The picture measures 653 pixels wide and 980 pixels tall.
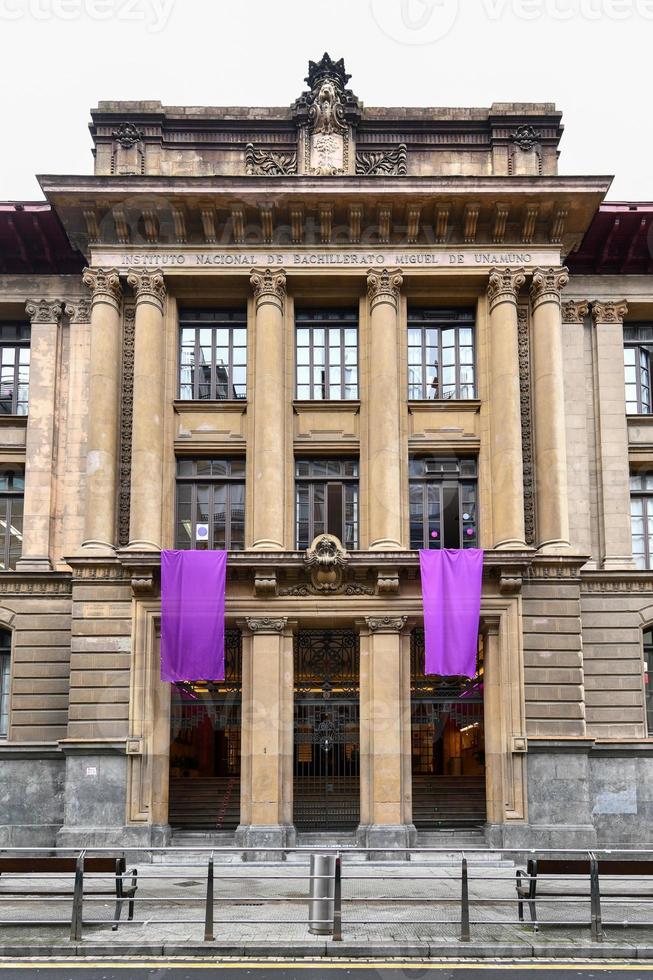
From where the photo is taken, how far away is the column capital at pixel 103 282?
2881cm

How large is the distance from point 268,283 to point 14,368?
26.7 ft

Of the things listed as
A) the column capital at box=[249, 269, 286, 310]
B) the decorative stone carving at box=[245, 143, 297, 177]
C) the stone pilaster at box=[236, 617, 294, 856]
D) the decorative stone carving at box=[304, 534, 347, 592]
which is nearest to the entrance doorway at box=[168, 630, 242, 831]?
the stone pilaster at box=[236, 617, 294, 856]

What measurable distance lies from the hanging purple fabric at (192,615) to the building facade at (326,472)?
620 mm

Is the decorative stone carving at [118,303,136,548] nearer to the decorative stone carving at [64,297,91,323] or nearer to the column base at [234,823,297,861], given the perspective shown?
the decorative stone carving at [64,297,91,323]

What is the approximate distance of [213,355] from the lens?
1170 inches

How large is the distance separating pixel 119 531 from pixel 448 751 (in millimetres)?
11042

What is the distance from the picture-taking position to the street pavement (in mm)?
13094

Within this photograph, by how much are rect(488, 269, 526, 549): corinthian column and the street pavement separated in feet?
46.4

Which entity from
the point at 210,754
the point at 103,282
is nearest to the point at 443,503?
the point at 210,754

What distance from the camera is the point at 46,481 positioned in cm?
2936

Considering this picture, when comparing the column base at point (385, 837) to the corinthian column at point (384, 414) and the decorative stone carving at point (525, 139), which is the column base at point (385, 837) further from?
the decorative stone carving at point (525, 139)

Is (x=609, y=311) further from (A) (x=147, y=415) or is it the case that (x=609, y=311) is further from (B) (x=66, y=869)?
(B) (x=66, y=869)

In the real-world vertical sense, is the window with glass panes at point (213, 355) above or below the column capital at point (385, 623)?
above

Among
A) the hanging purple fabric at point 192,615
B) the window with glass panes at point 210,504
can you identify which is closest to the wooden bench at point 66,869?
the hanging purple fabric at point 192,615
